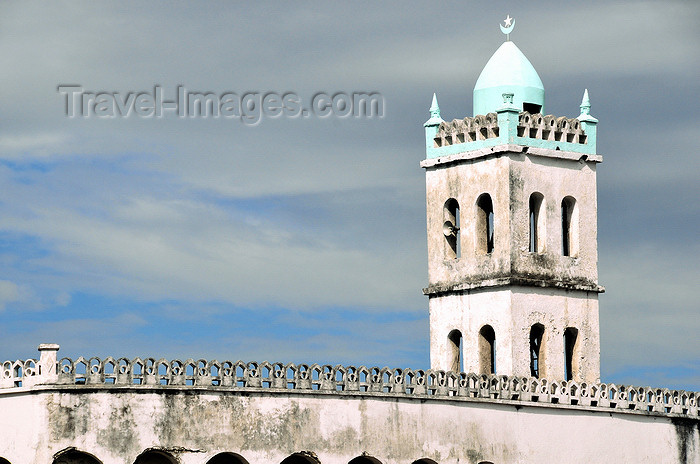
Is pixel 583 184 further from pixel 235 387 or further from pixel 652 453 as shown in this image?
pixel 235 387

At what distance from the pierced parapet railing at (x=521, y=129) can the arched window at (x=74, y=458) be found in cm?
1663

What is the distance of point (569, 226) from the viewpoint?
4922cm

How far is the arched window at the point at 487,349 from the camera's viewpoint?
48.0m

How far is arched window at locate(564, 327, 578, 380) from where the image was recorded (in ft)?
160

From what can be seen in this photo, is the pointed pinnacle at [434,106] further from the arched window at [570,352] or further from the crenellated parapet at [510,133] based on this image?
the arched window at [570,352]

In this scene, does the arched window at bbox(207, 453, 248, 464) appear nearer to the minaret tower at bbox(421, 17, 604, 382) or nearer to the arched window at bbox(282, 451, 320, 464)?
the arched window at bbox(282, 451, 320, 464)

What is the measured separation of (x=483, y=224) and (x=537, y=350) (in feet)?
13.2

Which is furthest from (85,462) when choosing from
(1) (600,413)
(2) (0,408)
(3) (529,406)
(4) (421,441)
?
(1) (600,413)

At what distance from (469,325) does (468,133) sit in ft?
18.6

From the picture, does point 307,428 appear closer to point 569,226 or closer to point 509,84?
point 569,226

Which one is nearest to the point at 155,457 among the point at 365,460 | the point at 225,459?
the point at 225,459

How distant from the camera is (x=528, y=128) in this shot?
47.8 metres

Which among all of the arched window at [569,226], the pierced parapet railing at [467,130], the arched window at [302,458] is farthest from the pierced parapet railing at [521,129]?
the arched window at [302,458]

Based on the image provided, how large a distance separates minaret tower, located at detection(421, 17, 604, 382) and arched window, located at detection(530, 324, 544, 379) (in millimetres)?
42
